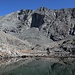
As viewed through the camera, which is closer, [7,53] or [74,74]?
[74,74]

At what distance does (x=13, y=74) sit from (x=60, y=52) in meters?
147

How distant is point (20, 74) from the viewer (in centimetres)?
5294

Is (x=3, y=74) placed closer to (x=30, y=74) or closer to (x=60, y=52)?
(x=30, y=74)

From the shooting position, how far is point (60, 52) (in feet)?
649

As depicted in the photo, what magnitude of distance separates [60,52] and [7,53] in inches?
2629

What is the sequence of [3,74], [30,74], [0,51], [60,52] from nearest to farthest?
[3,74] → [30,74] → [0,51] → [60,52]

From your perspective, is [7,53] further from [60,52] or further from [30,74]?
[30,74]

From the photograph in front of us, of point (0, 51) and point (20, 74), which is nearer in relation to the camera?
point (20, 74)

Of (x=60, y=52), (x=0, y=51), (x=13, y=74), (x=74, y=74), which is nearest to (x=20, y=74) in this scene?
(x=13, y=74)

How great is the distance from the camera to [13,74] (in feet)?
174

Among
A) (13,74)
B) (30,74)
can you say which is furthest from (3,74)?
(30,74)

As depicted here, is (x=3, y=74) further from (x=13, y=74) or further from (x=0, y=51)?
(x=0, y=51)

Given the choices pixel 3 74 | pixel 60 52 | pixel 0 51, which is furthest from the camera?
pixel 60 52

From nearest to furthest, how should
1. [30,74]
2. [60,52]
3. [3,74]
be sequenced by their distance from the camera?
[3,74] < [30,74] < [60,52]
